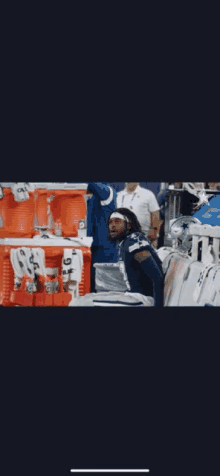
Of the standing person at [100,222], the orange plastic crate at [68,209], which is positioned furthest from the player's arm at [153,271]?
the orange plastic crate at [68,209]

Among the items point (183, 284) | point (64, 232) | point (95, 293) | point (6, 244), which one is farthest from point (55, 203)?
point (183, 284)

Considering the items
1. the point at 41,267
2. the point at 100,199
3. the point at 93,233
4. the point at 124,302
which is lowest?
the point at 124,302

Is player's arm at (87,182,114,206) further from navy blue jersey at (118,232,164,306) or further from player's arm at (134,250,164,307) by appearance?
player's arm at (134,250,164,307)

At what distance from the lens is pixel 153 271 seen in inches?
210

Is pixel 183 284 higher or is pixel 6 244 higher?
pixel 6 244

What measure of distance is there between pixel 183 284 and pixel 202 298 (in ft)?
0.78

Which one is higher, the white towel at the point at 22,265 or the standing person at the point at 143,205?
the standing person at the point at 143,205

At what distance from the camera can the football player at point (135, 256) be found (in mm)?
5312

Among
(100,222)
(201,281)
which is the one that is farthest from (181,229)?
(100,222)

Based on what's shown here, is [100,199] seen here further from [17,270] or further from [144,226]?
[17,270]

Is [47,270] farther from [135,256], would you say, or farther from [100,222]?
[135,256]

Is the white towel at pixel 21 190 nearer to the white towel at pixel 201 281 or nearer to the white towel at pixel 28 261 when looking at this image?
the white towel at pixel 28 261

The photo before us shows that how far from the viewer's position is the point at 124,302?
17.4 feet

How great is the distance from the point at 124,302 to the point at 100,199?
106 centimetres
